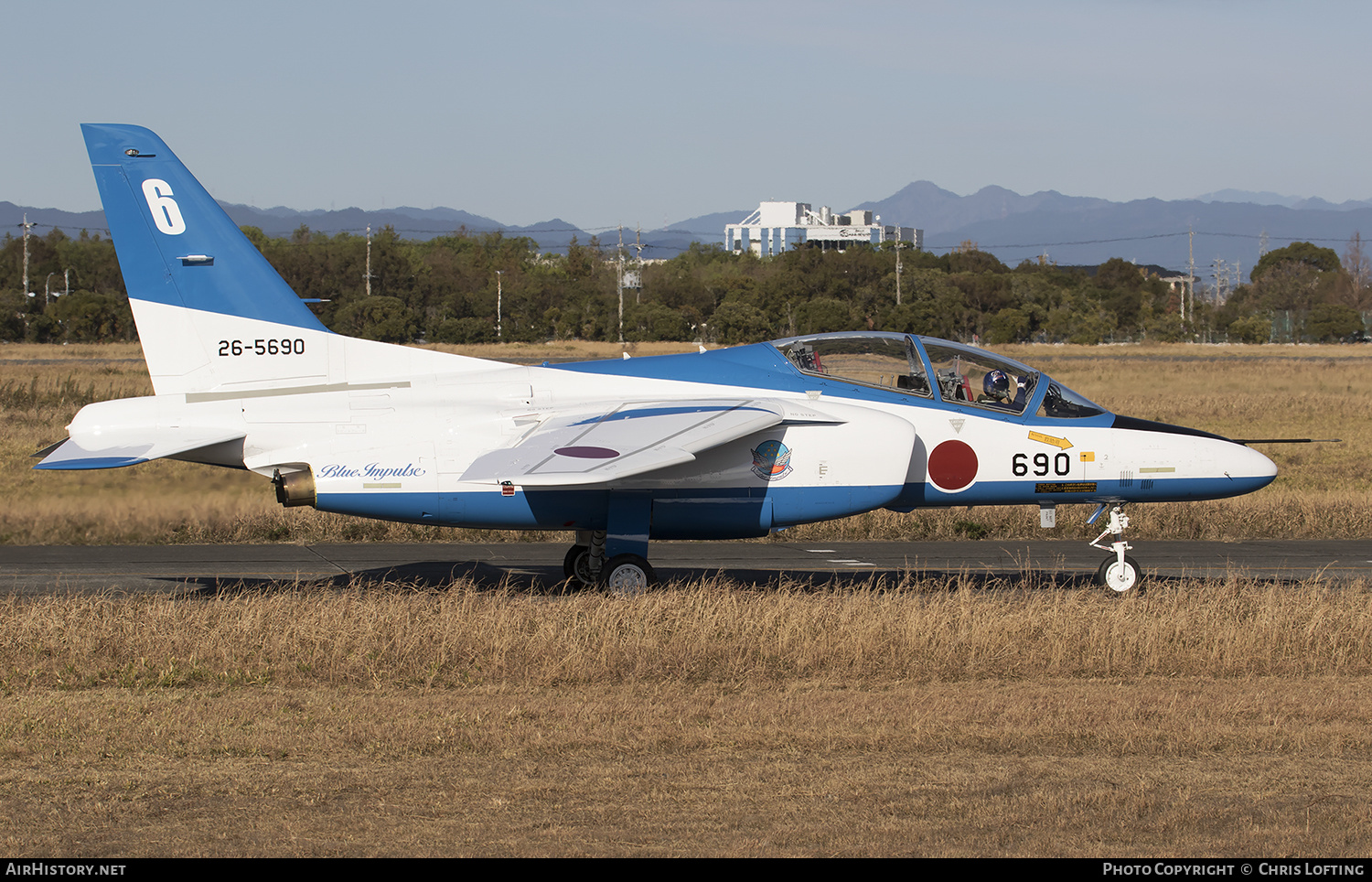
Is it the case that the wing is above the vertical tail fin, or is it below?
below

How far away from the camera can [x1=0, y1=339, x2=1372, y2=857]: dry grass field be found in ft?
19.7

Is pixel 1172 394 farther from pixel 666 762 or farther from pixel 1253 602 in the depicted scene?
pixel 666 762

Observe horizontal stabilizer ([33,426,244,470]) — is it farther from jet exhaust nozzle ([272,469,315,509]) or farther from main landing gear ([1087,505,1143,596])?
main landing gear ([1087,505,1143,596])

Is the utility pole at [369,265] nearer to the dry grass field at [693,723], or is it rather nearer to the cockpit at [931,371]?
the cockpit at [931,371]

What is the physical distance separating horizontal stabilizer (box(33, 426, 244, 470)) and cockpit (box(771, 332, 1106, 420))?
6.17 meters

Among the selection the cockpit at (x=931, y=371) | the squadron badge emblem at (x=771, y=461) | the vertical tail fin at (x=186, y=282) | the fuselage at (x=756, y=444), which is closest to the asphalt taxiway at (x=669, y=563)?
the fuselage at (x=756, y=444)

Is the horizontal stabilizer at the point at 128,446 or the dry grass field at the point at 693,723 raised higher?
the horizontal stabilizer at the point at 128,446

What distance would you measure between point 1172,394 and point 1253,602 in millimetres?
32487

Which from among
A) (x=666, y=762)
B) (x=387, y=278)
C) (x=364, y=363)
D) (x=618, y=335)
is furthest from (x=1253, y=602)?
(x=387, y=278)

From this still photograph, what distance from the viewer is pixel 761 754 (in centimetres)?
745

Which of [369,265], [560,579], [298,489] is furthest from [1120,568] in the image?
[369,265]

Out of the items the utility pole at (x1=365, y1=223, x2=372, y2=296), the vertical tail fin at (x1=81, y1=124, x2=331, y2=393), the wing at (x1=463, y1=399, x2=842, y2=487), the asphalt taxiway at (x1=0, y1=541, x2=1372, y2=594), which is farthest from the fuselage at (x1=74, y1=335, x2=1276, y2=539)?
the utility pole at (x1=365, y1=223, x2=372, y2=296)

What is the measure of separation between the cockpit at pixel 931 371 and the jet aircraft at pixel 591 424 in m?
0.02

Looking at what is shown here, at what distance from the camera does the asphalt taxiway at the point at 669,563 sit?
14172 millimetres
